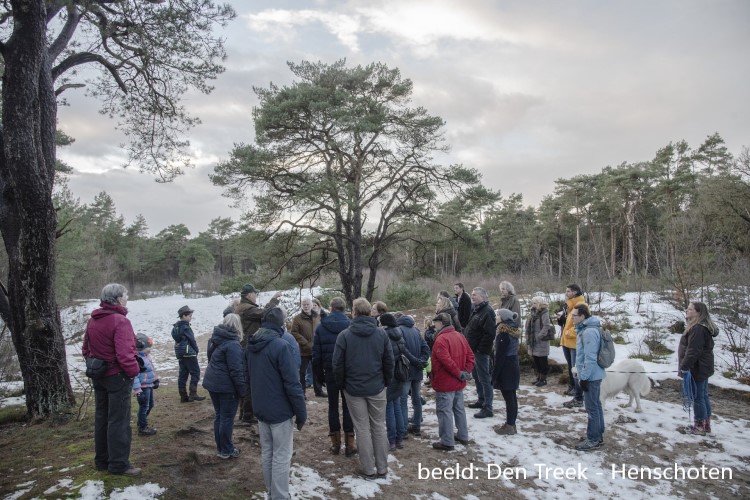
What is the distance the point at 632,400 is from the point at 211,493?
6648mm

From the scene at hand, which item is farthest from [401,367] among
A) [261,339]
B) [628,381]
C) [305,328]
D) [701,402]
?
[701,402]

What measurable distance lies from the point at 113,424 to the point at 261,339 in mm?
1624

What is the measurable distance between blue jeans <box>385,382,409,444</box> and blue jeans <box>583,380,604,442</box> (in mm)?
2355

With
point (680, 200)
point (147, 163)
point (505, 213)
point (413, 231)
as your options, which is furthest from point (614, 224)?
point (147, 163)

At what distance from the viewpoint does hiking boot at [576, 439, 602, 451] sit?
5.26 meters

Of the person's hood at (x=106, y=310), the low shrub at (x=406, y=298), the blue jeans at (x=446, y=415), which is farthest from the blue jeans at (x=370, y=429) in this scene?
the low shrub at (x=406, y=298)

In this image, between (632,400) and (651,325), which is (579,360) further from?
(651,325)

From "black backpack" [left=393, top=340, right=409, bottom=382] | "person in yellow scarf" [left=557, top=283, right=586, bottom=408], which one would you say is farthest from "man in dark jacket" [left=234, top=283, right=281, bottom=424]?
"person in yellow scarf" [left=557, top=283, right=586, bottom=408]

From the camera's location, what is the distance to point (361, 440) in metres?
4.48

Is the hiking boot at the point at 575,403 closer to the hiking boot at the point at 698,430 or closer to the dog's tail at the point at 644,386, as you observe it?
the dog's tail at the point at 644,386

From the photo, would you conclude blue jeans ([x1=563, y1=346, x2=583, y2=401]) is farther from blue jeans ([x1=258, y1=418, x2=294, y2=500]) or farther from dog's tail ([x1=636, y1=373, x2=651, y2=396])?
blue jeans ([x1=258, y1=418, x2=294, y2=500])

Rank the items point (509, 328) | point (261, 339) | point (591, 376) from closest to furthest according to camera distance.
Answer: point (261, 339), point (591, 376), point (509, 328)

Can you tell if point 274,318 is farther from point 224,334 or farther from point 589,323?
point 589,323

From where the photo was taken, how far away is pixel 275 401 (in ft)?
12.4
